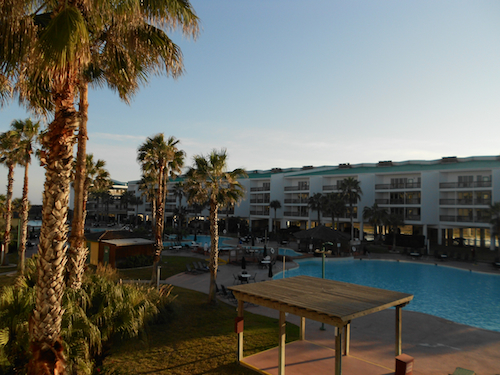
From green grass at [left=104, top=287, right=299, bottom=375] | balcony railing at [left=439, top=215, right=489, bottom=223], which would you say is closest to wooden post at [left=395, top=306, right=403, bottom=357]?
green grass at [left=104, top=287, right=299, bottom=375]

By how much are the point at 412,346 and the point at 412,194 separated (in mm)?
39120

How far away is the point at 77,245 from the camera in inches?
460

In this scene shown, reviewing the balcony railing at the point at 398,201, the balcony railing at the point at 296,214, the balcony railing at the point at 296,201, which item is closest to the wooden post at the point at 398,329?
the balcony railing at the point at 398,201

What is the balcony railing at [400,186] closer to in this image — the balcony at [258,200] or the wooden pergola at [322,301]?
the balcony at [258,200]

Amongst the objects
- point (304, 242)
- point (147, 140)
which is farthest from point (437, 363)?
point (304, 242)

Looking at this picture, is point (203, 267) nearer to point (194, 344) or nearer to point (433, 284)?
point (194, 344)

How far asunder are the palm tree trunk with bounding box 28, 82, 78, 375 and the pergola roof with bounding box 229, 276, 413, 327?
4.95 meters

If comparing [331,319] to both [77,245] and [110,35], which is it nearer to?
[110,35]

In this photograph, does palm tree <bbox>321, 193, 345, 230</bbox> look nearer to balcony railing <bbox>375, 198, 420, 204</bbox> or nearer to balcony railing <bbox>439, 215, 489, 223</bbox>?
balcony railing <bbox>375, 198, 420, 204</bbox>

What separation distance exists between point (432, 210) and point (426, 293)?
25765 mm

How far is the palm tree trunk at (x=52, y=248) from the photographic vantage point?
5.84 m

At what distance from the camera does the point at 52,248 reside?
5906 millimetres

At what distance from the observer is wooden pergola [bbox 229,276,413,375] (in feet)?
25.3

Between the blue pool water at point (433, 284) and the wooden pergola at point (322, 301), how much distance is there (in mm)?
9742
